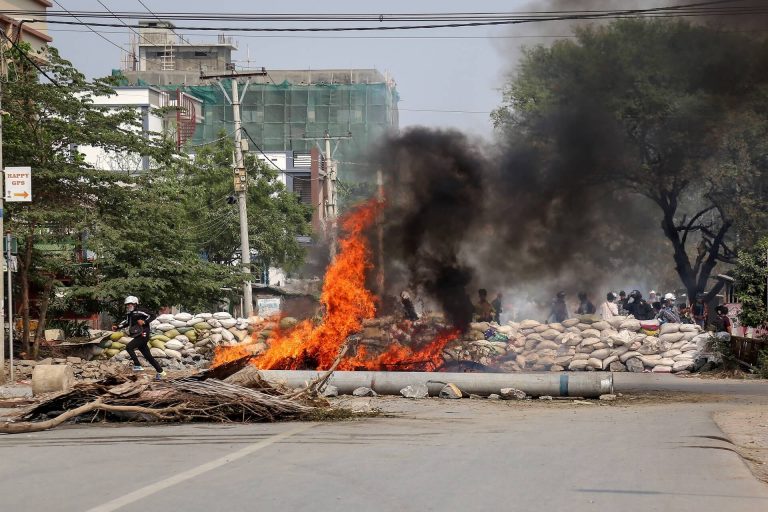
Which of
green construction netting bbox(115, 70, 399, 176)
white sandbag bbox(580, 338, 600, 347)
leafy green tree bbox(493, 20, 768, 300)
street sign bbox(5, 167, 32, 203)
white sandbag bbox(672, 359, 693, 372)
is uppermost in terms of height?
green construction netting bbox(115, 70, 399, 176)

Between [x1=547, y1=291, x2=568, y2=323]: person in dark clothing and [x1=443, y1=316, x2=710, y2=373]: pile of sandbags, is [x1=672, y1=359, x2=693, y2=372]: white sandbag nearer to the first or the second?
[x1=443, y1=316, x2=710, y2=373]: pile of sandbags

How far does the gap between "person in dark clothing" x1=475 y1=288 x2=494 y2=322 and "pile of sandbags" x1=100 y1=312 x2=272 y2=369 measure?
4771 mm

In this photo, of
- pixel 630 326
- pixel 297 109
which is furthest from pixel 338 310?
pixel 297 109

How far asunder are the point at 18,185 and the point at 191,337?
26.0ft

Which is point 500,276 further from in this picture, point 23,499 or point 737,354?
point 23,499

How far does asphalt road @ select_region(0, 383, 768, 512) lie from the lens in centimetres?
677

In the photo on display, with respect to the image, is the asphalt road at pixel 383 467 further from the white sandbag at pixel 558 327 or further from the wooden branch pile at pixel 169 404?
the white sandbag at pixel 558 327

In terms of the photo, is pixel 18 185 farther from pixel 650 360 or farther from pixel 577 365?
pixel 650 360

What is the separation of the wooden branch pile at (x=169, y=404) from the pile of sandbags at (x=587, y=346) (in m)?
9.59

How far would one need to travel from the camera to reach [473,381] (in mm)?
16375

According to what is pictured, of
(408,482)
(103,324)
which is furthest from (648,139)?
(408,482)

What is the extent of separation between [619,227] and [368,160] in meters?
11.5

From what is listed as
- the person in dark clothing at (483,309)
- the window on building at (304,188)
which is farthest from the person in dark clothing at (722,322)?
the window on building at (304,188)

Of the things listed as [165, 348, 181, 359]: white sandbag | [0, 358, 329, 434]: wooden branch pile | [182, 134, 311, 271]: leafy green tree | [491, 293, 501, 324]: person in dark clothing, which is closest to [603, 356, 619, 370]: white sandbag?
[491, 293, 501, 324]: person in dark clothing
